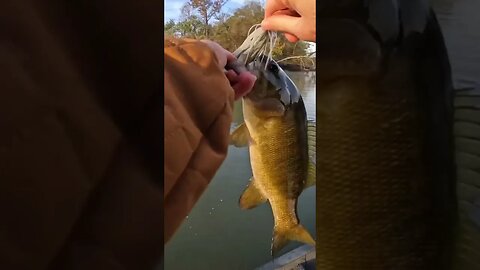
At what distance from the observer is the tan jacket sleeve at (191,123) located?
101 centimetres

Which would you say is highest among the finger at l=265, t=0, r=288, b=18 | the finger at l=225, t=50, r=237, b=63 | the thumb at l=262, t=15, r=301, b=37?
the finger at l=265, t=0, r=288, b=18

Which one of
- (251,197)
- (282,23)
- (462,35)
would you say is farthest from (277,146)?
(462,35)

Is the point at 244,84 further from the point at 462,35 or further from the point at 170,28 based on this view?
the point at 462,35

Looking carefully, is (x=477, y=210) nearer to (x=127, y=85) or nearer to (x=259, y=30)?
(x=259, y=30)

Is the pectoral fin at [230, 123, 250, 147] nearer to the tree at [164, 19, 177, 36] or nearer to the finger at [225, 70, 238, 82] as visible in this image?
the finger at [225, 70, 238, 82]

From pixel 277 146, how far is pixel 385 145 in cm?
24

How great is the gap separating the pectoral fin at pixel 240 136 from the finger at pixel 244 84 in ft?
0.22

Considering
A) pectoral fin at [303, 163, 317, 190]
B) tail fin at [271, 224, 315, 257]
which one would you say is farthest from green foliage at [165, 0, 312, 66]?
tail fin at [271, 224, 315, 257]

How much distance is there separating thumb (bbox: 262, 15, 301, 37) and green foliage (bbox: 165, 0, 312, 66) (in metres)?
0.01

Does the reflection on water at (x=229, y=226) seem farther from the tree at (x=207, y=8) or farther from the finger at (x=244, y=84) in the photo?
the tree at (x=207, y=8)

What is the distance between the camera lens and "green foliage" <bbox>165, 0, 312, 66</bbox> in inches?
40.5

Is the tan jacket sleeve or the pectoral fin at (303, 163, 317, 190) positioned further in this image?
the pectoral fin at (303, 163, 317, 190)

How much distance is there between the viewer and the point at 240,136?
1.10 m

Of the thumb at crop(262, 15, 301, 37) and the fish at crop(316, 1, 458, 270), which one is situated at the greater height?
the thumb at crop(262, 15, 301, 37)
